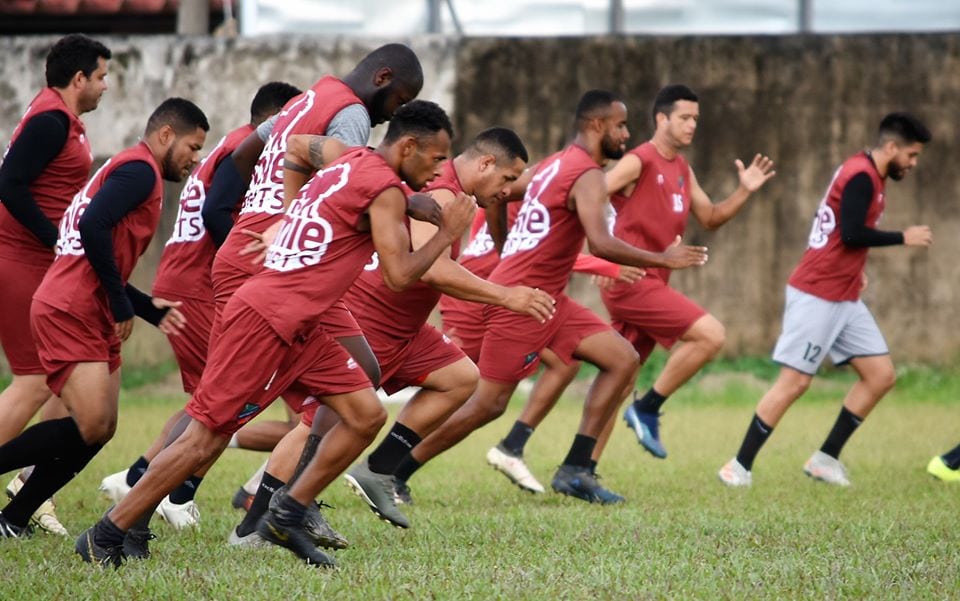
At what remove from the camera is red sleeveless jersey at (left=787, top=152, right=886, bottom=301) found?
9.73m

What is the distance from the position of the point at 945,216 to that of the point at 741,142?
7.54 ft

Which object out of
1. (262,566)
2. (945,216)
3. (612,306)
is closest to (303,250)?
(262,566)

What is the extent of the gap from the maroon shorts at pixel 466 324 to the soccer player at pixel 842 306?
1.93m

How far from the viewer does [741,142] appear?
15.4 metres

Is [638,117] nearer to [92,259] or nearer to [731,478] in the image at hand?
[731,478]

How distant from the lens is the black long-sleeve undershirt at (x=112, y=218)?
6645mm

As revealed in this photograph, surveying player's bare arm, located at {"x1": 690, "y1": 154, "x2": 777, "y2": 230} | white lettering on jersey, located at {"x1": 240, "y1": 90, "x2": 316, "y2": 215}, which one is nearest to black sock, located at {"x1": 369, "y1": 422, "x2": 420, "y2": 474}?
white lettering on jersey, located at {"x1": 240, "y1": 90, "x2": 316, "y2": 215}

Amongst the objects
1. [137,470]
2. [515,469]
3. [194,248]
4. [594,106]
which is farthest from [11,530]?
[594,106]

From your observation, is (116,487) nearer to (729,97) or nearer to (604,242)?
(604,242)

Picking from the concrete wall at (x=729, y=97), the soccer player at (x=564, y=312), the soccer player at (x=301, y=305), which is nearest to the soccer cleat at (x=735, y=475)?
the soccer player at (x=564, y=312)

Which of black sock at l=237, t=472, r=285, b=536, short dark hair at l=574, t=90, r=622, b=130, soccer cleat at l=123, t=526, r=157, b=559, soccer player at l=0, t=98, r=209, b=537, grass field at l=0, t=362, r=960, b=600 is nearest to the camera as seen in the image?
grass field at l=0, t=362, r=960, b=600

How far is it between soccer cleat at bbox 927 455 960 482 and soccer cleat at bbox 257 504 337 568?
16.3ft

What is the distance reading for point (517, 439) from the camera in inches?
360

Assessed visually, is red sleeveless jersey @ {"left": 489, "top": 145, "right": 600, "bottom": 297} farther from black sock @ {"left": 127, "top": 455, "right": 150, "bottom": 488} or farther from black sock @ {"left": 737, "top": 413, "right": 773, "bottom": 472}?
black sock @ {"left": 127, "top": 455, "right": 150, "bottom": 488}
